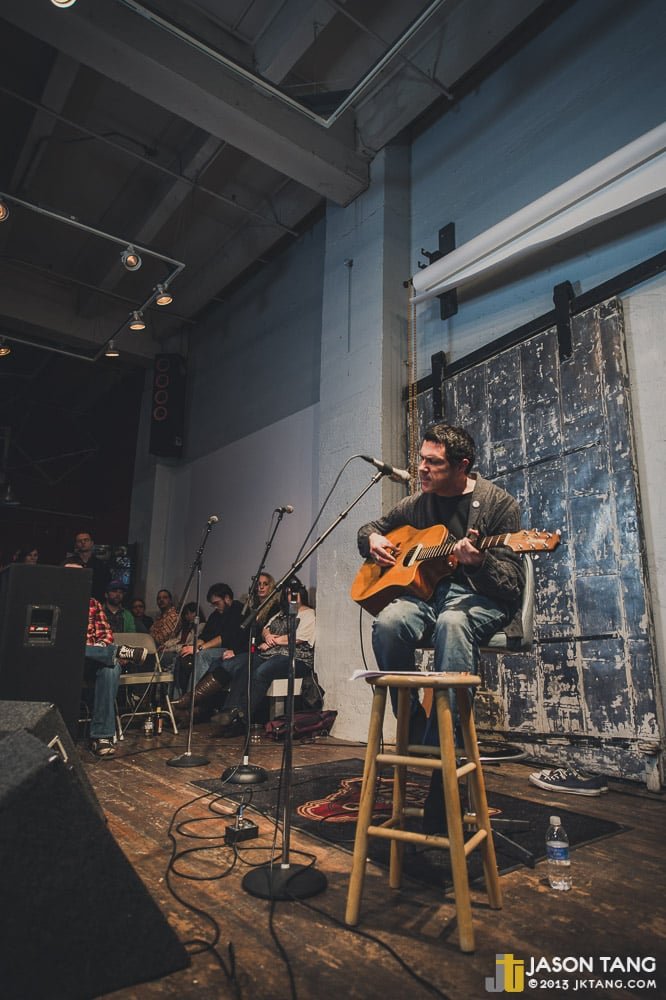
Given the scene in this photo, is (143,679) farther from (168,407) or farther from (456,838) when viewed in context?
(168,407)

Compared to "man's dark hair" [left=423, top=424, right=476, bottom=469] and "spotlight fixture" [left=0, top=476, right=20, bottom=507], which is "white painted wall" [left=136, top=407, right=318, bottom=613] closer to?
"man's dark hair" [left=423, top=424, right=476, bottom=469]

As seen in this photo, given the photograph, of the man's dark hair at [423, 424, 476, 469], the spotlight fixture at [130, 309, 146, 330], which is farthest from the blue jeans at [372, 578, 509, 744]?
the spotlight fixture at [130, 309, 146, 330]

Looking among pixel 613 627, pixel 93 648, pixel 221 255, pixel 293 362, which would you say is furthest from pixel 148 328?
pixel 613 627

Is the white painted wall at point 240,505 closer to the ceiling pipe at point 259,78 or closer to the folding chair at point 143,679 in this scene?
the folding chair at point 143,679

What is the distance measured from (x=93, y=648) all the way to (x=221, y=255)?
5.80 meters

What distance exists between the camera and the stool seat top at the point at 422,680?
5.20 feet

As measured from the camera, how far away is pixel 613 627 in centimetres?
339

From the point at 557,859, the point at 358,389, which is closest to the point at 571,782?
the point at 557,859

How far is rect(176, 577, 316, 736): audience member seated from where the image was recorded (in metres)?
5.04

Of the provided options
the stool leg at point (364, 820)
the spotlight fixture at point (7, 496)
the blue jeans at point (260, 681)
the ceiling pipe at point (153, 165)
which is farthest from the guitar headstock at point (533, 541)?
the spotlight fixture at point (7, 496)

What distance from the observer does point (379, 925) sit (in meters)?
1.54

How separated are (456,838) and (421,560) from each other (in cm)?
107

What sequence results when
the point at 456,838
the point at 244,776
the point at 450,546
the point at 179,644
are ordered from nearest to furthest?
the point at 456,838
the point at 450,546
the point at 244,776
the point at 179,644

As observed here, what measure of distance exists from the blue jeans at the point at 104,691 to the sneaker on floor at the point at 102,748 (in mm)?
73
